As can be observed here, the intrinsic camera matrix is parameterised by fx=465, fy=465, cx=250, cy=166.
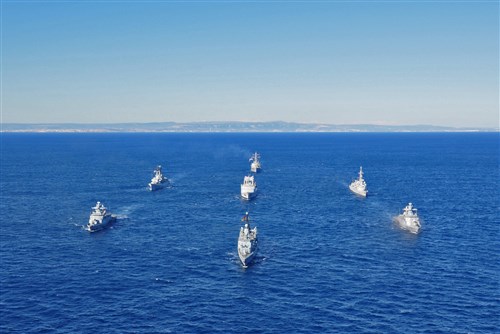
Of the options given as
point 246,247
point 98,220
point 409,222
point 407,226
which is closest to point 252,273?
point 246,247

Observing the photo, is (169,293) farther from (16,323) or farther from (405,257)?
(405,257)

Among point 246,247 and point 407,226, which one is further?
point 407,226

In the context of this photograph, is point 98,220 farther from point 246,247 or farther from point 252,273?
point 252,273

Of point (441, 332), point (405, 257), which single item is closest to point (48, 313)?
point (441, 332)

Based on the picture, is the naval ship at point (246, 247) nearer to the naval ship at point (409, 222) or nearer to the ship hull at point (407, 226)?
the ship hull at point (407, 226)

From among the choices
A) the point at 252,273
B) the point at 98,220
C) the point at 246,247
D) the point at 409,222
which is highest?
the point at 409,222

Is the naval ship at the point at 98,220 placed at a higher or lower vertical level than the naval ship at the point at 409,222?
lower

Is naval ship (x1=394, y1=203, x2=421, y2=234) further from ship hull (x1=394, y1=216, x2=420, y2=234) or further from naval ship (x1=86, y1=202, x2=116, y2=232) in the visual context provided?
naval ship (x1=86, y1=202, x2=116, y2=232)

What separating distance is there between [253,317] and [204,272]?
976 inches

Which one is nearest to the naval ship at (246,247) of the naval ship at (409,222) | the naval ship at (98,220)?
the naval ship at (98,220)

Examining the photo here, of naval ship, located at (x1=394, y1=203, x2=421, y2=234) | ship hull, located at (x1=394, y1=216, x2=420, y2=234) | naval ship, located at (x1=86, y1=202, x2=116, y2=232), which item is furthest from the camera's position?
naval ship, located at (x1=86, y1=202, x2=116, y2=232)

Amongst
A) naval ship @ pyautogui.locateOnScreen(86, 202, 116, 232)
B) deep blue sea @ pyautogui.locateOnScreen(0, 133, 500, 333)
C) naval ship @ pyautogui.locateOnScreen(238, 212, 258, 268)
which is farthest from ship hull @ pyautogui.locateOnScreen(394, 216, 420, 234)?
naval ship @ pyautogui.locateOnScreen(86, 202, 116, 232)

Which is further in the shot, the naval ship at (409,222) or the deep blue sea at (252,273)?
the naval ship at (409,222)

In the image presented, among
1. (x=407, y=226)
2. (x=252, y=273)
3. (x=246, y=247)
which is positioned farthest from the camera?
(x=407, y=226)
